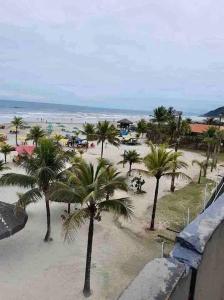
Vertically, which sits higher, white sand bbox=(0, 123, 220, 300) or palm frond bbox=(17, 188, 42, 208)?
palm frond bbox=(17, 188, 42, 208)

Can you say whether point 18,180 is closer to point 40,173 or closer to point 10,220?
point 40,173

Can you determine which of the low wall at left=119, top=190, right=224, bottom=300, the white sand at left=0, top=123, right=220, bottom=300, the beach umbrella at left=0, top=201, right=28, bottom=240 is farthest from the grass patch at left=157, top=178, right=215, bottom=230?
the low wall at left=119, top=190, right=224, bottom=300

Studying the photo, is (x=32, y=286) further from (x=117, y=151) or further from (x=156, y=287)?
(x=117, y=151)

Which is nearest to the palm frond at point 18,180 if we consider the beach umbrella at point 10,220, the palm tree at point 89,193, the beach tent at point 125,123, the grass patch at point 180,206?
the beach umbrella at point 10,220

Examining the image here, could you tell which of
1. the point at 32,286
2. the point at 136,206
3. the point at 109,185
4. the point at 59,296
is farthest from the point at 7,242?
the point at 136,206

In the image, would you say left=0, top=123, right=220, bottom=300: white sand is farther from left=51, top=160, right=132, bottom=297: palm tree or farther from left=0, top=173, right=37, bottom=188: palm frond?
left=0, top=173, right=37, bottom=188: palm frond

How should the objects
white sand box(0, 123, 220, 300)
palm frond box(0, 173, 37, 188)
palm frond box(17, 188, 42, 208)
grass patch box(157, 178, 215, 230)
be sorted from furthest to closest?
grass patch box(157, 178, 215, 230)
palm frond box(0, 173, 37, 188)
palm frond box(17, 188, 42, 208)
white sand box(0, 123, 220, 300)
